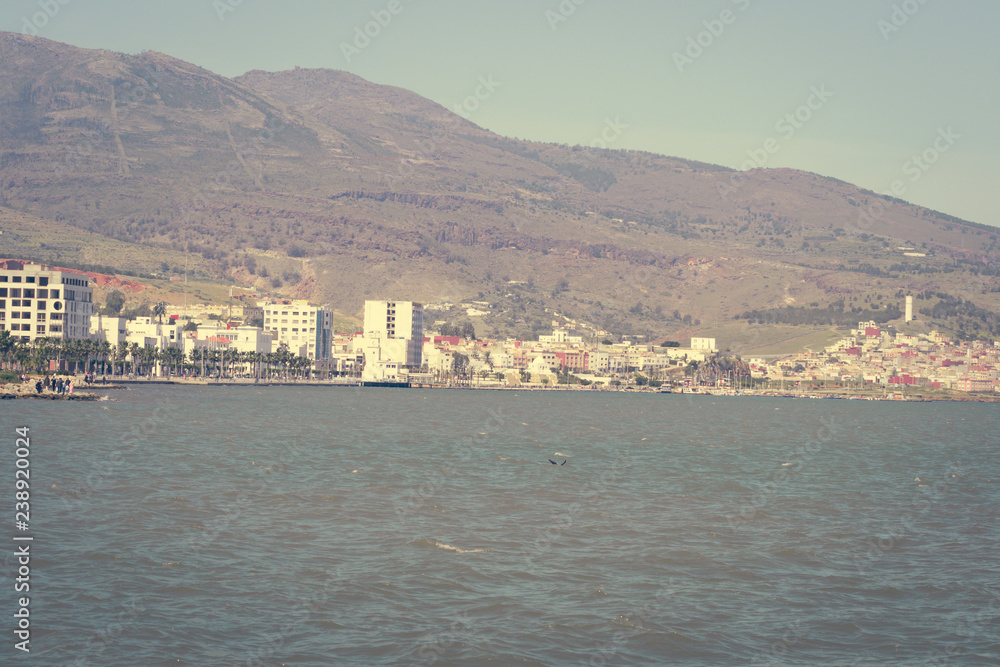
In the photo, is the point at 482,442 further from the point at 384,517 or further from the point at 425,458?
the point at 384,517

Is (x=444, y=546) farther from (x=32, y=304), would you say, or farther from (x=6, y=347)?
(x=32, y=304)

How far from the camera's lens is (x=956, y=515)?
162ft

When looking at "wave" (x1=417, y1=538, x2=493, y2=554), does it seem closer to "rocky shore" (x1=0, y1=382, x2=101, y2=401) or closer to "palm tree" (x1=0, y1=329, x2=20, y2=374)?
"rocky shore" (x1=0, y1=382, x2=101, y2=401)

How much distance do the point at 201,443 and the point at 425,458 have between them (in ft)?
55.8

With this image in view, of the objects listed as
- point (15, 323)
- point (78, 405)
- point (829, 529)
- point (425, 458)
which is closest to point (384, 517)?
point (829, 529)

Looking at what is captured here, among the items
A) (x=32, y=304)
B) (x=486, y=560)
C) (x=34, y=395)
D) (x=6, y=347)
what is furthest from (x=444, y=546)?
(x=32, y=304)

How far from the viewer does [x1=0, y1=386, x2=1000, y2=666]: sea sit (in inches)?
1006

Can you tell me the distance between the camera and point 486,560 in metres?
34.7

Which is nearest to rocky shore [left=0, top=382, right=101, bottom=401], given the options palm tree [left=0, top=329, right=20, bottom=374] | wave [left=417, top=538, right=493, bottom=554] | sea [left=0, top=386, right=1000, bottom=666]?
palm tree [left=0, top=329, right=20, bottom=374]

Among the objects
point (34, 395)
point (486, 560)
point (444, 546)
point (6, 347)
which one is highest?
point (6, 347)

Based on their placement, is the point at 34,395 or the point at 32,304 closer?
the point at 34,395

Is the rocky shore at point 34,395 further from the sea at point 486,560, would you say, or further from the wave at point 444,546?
the wave at point 444,546

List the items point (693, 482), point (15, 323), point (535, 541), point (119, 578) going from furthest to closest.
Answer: point (15, 323) → point (693, 482) → point (535, 541) → point (119, 578)

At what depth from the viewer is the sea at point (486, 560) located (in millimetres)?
25547
